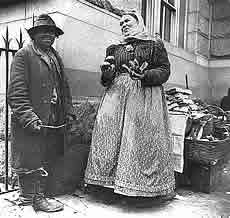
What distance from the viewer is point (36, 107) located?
3.05 meters

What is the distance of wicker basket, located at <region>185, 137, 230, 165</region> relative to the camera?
147 inches

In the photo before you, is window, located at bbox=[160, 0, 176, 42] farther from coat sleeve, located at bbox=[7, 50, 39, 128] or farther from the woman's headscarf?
coat sleeve, located at bbox=[7, 50, 39, 128]

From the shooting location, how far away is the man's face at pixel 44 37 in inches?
121

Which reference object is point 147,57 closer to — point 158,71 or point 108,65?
point 158,71

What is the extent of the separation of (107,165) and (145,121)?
2.05 feet

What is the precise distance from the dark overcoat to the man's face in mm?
101

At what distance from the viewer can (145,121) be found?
10.6ft

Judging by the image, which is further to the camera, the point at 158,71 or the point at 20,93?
the point at 158,71

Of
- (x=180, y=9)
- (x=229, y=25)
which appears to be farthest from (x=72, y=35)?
(x=229, y=25)

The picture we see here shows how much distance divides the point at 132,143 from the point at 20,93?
1220 mm

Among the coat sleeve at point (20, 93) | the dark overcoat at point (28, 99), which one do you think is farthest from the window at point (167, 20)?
the coat sleeve at point (20, 93)

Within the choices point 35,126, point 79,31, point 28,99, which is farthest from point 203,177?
point 79,31

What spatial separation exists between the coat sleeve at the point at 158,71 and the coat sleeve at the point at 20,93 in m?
1.18

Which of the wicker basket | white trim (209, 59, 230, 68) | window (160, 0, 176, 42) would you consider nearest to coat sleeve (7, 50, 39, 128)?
the wicker basket
